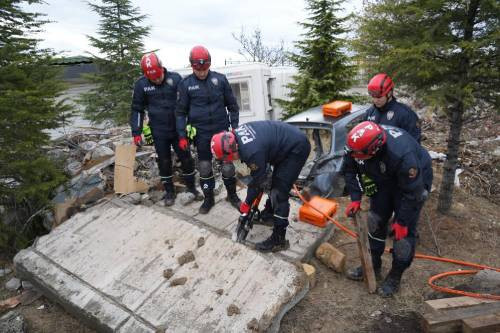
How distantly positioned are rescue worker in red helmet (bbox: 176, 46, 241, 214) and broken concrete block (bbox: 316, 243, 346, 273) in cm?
150

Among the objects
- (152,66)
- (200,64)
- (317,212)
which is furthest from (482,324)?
(152,66)

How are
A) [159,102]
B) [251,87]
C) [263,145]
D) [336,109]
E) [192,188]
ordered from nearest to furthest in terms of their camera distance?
[263,145], [159,102], [192,188], [336,109], [251,87]

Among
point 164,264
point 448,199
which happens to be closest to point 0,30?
point 164,264

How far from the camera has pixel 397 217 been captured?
3221 mm

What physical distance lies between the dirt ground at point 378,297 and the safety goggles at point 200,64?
111 inches

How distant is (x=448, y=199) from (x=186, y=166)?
14.1 feet

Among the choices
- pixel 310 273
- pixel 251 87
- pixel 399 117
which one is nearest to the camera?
pixel 310 273

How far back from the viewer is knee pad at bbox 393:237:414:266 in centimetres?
328

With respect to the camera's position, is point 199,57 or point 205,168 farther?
point 205,168

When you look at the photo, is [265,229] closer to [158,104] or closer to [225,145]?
[225,145]

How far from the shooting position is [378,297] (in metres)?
3.53

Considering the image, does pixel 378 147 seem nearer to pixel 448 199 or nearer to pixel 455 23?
pixel 455 23

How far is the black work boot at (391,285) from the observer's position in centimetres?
351

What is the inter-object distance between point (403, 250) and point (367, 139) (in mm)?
1274
